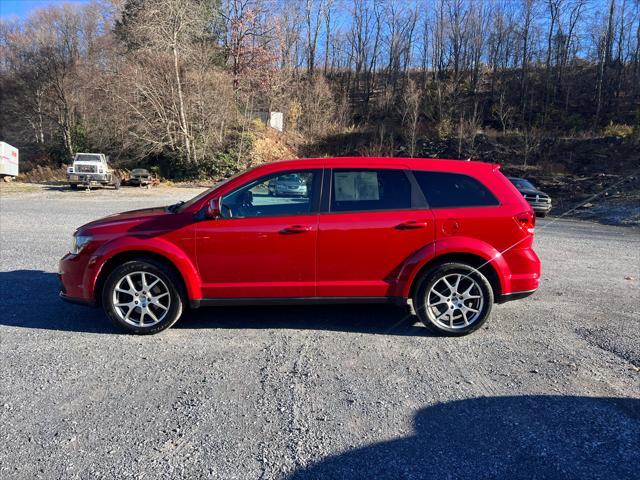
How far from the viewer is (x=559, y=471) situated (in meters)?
2.72

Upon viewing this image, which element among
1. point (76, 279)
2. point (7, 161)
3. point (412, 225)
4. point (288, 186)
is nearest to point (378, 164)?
point (412, 225)

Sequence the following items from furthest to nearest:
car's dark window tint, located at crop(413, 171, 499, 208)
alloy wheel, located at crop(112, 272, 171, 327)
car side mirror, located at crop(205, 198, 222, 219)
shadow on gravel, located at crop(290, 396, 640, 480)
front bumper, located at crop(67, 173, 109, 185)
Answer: front bumper, located at crop(67, 173, 109, 185)
car's dark window tint, located at crop(413, 171, 499, 208)
alloy wheel, located at crop(112, 272, 171, 327)
car side mirror, located at crop(205, 198, 222, 219)
shadow on gravel, located at crop(290, 396, 640, 480)

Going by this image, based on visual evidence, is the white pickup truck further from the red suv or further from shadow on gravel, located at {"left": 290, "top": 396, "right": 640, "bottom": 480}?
shadow on gravel, located at {"left": 290, "top": 396, "right": 640, "bottom": 480}

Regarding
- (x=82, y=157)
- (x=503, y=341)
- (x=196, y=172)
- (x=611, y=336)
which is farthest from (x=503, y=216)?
(x=196, y=172)

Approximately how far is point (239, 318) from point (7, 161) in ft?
106

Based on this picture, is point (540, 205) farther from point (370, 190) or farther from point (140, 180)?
point (140, 180)

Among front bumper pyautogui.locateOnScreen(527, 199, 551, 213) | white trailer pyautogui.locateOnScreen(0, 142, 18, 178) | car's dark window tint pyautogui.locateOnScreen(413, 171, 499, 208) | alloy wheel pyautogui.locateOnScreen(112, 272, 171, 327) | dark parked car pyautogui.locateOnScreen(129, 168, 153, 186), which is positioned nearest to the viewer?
alloy wheel pyautogui.locateOnScreen(112, 272, 171, 327)

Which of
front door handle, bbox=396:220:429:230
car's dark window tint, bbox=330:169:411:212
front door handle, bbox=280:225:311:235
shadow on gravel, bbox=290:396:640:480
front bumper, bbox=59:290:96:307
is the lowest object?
shadow on gravel, bbox=290:396:640:480

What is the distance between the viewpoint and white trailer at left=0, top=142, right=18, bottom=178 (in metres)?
29.7

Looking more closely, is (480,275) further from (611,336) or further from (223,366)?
(223,366)

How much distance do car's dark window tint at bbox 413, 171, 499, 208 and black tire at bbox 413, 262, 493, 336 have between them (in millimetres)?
640

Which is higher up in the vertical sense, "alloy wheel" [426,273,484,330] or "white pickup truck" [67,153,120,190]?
"white pickup truck" [67,153,120,190]

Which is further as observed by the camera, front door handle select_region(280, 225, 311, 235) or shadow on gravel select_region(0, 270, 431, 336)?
shadow on gravel select_region(0, 270, 431, 336)

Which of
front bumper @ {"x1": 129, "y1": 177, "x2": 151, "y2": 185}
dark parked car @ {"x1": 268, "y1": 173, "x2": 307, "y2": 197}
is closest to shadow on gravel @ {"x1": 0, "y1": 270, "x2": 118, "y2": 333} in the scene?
dark parked car @ {"x1": 268, "y1": 173, "x2": 307, "y2": 197}
